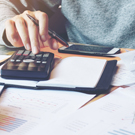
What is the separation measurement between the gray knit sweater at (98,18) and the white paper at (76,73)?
1.23 feet

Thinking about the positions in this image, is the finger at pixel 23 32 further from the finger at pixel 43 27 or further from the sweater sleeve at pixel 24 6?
the sweater sleeve at pixel 24 6

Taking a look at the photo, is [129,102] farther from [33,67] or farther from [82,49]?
[82,49]

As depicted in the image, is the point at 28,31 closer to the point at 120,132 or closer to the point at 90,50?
the point at 90,50

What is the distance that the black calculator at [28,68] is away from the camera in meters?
0.43

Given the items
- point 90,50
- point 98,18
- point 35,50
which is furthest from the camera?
point 98,18

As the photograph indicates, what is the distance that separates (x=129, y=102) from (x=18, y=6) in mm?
818

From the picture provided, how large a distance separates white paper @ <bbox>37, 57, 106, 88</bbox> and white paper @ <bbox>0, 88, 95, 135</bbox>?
21 mm

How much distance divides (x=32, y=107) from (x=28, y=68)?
121 mm

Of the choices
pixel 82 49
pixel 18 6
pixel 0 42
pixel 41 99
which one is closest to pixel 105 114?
pixel 41 99

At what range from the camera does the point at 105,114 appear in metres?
0.31

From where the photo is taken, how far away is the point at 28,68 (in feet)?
1.44

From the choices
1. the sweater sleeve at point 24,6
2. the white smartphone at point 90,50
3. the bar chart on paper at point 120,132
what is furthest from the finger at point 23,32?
the bar chart on paper at point 120,132

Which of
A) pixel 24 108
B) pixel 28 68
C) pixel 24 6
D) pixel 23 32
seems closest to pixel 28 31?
pixel 23 32

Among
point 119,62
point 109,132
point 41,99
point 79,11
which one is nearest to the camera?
point 109,132
